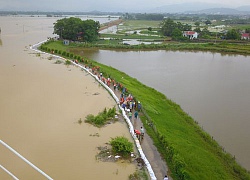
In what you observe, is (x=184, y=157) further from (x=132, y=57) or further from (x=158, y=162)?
(x=132, y=57)

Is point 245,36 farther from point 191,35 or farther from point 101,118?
point 101,118

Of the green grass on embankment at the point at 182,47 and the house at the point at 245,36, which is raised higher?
the house at the point at 245,36

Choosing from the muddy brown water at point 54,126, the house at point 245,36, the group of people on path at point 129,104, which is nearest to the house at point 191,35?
the house at point 245,36

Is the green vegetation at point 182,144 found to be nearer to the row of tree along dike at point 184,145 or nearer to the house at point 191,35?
the row of tree along dike at point 184,145

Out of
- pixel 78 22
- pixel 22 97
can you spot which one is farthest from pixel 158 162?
pixel 78 22

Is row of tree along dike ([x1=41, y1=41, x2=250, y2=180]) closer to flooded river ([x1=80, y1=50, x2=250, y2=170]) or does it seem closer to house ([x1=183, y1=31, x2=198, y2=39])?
flooded river ([x1=80, y1=50, x2=250, y2=170])
